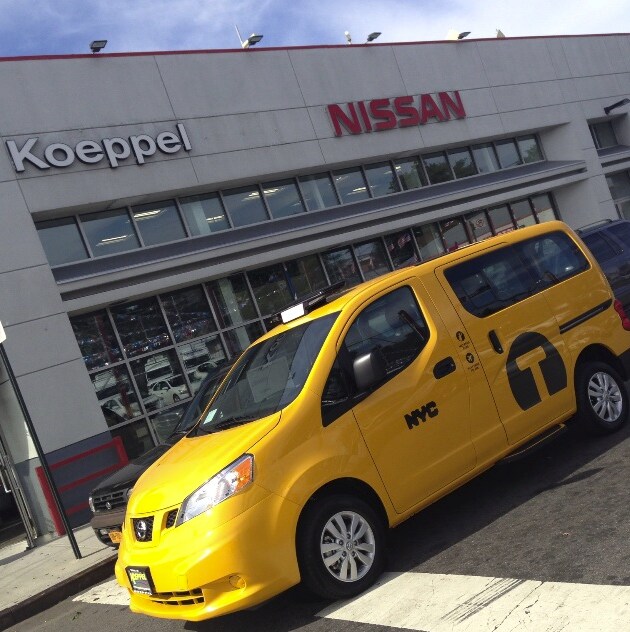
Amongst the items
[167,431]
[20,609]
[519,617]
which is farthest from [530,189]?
[519,617]

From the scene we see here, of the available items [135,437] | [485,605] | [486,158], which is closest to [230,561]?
[485,605]

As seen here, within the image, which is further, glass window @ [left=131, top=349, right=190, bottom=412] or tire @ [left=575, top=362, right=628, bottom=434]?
glass window @ [left=131, top=349, right=190, bottom=412]

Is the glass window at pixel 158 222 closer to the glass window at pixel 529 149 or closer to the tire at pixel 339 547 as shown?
the tire at pixel 339 547

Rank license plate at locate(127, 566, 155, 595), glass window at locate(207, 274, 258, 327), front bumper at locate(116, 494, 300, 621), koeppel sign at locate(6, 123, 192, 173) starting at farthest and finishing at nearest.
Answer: glass window at locate(207, 274, 258, 327)
koeppel sign at locate(6, 123, 192, 173)
license plate at locate(127, 566, 155, 595)
front bumper at locate(116, 494, 300, 621)

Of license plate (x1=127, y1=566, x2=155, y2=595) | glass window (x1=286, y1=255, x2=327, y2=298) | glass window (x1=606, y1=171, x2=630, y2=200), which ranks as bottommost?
license plate (x1=127, y1=566, x2=155, y2=595)

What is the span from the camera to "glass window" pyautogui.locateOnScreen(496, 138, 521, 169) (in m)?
22.2

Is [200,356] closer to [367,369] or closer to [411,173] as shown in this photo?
[411,173]

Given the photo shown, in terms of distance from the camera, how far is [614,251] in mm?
10906

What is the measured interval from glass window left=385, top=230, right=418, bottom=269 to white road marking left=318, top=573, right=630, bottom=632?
14289mm

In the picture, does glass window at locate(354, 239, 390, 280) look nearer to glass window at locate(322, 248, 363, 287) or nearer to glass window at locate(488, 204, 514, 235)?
glass window at locate(322, 248, 363, 287)

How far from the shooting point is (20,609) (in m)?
7.84

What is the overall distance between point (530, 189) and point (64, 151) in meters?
13.0

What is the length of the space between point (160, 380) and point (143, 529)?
990cm

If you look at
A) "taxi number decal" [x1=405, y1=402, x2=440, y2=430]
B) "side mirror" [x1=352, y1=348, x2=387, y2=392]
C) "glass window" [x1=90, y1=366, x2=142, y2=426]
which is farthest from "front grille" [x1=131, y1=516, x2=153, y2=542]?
"glass window" [x1=90, y1=366, x2=142, y2=426]
